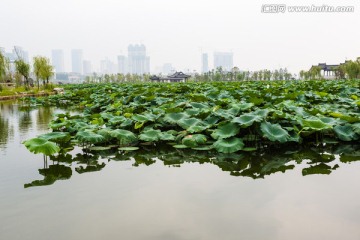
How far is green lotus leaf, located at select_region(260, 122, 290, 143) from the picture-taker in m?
4.91

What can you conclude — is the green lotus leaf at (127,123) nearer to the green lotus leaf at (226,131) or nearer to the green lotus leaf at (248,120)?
the green lotus leaf at (226,131)

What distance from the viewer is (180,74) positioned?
Answer: 205 feet

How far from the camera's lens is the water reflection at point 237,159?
4469 millimetres

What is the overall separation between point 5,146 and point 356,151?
591cm

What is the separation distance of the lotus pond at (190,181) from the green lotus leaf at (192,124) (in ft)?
0.06

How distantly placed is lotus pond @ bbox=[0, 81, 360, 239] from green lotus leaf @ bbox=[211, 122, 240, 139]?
2 centimetres

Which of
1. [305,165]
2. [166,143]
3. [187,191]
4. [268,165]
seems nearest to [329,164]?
[305,165]

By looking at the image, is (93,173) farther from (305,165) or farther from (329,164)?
(329,164)

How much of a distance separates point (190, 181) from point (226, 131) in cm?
138

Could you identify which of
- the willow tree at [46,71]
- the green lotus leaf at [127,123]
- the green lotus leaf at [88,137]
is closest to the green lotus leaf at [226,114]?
the green lotus leaf at [127,123]

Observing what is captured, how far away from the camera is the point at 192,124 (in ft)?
19.5

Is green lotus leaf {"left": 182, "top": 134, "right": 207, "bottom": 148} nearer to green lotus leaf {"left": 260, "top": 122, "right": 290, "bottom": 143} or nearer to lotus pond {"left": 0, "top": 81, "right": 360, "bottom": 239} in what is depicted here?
lotus pond {"left": 0, "top": 81, "right": 360, "bottom": 239}

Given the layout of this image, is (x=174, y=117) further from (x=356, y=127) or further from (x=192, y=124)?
(x=356, y=127)

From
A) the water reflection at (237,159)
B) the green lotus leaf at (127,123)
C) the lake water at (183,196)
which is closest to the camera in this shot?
the lake water at (183,196)
